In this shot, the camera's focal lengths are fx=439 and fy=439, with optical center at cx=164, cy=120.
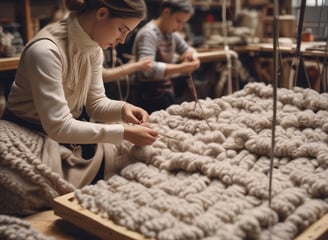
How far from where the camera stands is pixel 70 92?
143 centimetres

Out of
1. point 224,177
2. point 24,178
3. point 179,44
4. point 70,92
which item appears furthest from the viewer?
point 179,44

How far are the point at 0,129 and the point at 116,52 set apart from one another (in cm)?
184

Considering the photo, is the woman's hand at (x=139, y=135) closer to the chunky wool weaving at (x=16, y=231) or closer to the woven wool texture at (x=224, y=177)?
the woven wool texture at (x=224, y=177)

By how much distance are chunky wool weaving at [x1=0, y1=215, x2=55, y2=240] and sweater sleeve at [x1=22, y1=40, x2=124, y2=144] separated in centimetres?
29

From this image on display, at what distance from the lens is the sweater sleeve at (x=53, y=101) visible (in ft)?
4.04

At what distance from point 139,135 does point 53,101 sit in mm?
269

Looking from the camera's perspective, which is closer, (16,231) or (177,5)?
(16,231)

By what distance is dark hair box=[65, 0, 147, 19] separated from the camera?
129cm

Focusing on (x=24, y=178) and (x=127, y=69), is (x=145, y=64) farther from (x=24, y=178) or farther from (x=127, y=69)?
(x=24, y=178)

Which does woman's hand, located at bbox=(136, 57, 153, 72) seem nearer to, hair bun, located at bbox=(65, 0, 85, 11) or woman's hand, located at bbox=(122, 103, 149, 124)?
woman's hand, located at bbox=(122, 103, 149, 124)

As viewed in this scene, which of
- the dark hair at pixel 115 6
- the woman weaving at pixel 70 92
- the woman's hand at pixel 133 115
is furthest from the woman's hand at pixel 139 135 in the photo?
the dark hair at pixel 115 6

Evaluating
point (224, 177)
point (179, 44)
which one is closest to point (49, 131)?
point (224, 177)

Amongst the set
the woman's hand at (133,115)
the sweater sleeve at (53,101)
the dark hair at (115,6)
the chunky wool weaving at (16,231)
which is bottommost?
the chunky wool weaving at (16,231)

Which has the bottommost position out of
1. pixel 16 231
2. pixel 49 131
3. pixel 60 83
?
pixel 16 231
